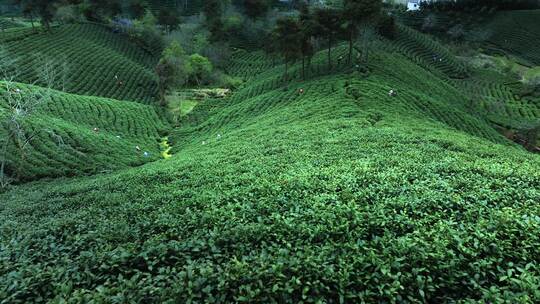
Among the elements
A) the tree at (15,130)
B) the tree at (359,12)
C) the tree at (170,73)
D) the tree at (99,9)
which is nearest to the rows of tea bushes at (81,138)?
the tree at (15,130)

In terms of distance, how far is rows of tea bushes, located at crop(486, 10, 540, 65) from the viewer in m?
123

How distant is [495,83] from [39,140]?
10400cm

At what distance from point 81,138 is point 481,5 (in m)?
160

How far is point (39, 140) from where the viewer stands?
39.8 metres

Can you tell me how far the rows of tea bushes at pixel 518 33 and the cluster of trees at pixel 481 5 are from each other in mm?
5739

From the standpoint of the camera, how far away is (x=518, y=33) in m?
131

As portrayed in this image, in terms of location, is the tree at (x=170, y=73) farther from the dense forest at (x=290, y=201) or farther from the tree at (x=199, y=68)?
the dense forest at (x=290, y=201)

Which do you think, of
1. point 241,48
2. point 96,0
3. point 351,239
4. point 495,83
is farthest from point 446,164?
point 96,0

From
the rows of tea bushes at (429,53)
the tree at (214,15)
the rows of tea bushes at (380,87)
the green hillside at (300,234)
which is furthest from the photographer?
the tree at (214,15)

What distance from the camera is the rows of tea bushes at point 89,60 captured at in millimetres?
75250

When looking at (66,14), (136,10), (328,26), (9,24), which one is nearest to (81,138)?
(328,26)

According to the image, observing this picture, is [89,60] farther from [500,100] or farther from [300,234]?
[500,100]

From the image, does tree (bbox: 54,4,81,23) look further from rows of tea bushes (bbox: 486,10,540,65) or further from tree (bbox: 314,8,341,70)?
rows of tea bushes (bbox: 486,10,540,65)

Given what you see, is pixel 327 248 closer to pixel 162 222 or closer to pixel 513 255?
pixel 513 255
